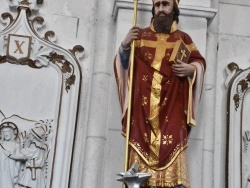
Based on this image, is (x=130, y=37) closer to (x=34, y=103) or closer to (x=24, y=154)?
(x=34, y=103)

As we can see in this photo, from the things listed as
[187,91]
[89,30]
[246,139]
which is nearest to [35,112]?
[89,30]

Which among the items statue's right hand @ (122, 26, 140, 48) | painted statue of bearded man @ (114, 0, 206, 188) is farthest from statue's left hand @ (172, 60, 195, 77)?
statue's right hand @ (122, 26, 140, 48)

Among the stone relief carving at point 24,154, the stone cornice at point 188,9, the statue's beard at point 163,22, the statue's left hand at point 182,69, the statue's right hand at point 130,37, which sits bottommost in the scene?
the stone relief carving at point 24,154

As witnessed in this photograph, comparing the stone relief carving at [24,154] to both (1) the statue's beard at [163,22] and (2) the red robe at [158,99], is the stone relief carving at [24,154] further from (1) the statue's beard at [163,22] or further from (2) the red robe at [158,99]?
(1) the statue's beard at [163,22]

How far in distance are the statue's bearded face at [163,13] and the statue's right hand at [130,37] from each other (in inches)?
7.0

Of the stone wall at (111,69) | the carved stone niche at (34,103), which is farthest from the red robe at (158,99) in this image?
the carved stone niche at (34,103)

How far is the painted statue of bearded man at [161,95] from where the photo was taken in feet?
13.4

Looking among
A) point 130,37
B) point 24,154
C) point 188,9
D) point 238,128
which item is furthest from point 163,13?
point 24,154

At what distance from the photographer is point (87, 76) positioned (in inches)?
192

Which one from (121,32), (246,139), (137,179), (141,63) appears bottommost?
(137,179)

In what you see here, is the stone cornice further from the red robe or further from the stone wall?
the red robe

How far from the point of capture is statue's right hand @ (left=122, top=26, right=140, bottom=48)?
4.31 metres

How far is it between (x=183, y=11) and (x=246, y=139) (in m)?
0.95

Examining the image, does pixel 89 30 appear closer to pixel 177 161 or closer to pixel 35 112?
pixel 35 112
